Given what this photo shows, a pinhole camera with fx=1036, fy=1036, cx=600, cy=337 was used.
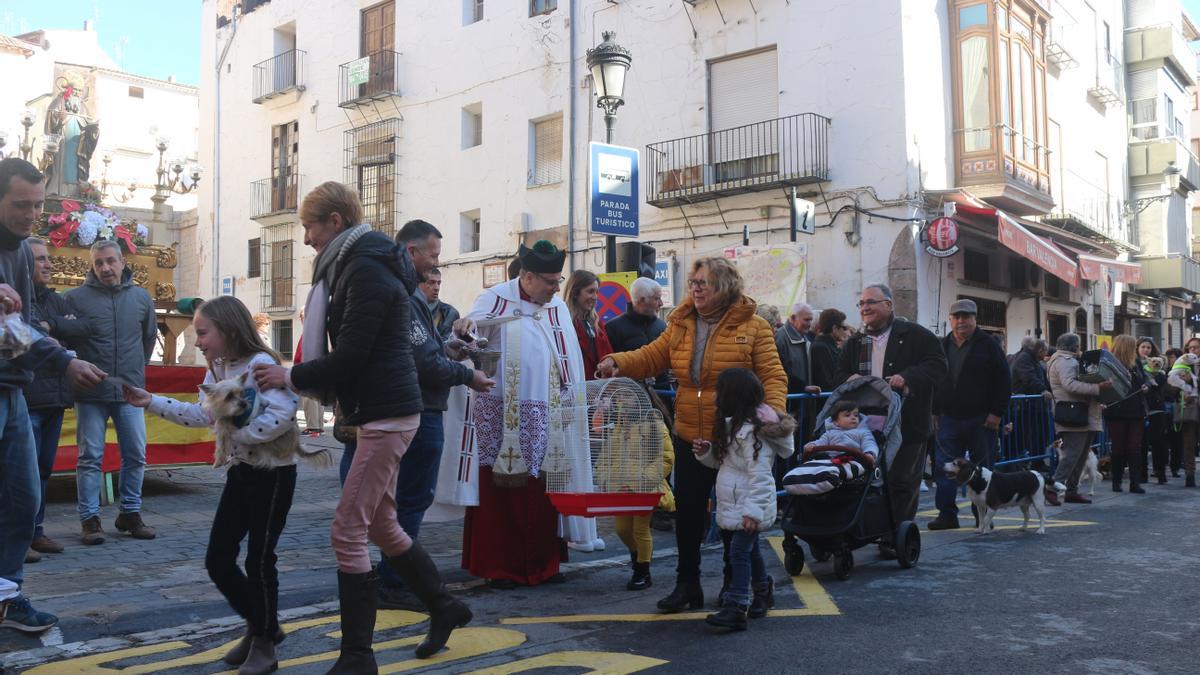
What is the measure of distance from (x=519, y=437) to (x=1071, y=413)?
273 inches

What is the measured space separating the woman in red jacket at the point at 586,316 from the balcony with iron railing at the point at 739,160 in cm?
1136

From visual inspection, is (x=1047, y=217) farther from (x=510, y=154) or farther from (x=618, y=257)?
(x=618, y=257)

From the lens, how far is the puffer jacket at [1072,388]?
10234 millimetres

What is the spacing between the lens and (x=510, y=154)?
22.5 m

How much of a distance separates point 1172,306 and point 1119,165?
20.8 feet

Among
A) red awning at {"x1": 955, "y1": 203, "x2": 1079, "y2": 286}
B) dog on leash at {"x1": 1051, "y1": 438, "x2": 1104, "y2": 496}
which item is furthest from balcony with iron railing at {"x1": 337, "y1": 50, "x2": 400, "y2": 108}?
dog on leash at {"x1": 1051, "y1": 438, "x2": 1104, "y2": 496}

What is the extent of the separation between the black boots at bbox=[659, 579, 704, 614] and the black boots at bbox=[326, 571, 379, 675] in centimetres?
170

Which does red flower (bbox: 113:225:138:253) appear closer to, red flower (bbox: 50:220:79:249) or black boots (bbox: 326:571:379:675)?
red flower (bbox: 50:220:79:249)

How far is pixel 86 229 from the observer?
35.3 feet

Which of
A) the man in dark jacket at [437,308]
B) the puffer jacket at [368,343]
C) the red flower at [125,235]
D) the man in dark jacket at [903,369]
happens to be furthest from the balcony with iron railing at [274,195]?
the puffer jacket at [368,343]

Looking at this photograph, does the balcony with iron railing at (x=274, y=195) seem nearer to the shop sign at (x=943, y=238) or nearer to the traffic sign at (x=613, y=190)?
the shop sign at (x=943, y=238)

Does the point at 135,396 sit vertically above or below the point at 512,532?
above

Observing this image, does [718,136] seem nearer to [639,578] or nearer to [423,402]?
[639,578]

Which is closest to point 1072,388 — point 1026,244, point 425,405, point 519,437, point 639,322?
point 639,322
